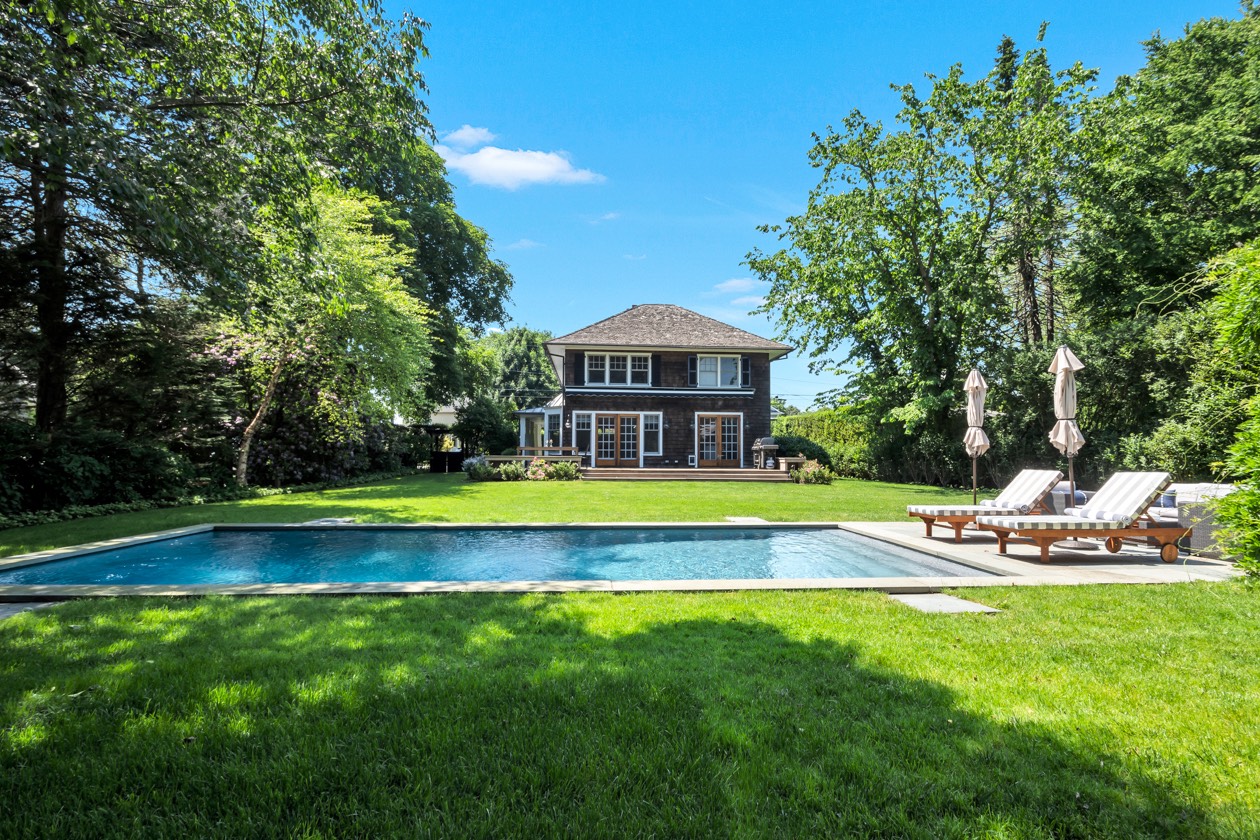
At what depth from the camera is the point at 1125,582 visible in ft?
19.6

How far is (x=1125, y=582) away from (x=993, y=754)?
5.06m

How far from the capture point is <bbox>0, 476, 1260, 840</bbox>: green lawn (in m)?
2.06

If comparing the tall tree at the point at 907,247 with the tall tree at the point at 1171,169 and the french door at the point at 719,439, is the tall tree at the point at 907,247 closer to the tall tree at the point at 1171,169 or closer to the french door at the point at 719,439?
the tall tree at the point at 1171,169

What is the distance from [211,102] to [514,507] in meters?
8.48

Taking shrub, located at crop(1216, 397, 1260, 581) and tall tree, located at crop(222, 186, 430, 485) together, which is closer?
shrub, located at crop(1216, 397, 1260, 581)

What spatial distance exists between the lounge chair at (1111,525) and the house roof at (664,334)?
60.5ft

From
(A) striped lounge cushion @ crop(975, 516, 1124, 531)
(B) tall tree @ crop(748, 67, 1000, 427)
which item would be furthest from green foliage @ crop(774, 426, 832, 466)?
(A) striped lounge cushion @ crop(975, 516, 1124, 531)

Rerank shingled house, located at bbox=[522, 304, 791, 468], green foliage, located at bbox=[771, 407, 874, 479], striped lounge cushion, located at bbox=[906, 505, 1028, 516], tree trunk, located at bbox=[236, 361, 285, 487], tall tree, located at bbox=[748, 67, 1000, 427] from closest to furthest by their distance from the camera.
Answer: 1. striped lounge cushion, located at bbox=[906, 505, 1028, 516]
2. tree trunk, located at bbox=[236, 361, 285, 487]
3. tall tree, located at bbox=[748, 67, 1000, 427]
4. green foliage, located at bbox=[771, 407, 874, 479]
5. shingled house, located at bbox=[522, 304, 791, 468]

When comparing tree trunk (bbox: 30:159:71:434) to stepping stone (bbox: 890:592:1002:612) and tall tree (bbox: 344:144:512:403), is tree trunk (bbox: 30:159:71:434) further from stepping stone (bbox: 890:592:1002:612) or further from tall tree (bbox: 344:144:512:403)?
stepping stone (bbox: 890:592:1002:612)

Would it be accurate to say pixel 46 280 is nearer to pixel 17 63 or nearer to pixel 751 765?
pixel 17 63

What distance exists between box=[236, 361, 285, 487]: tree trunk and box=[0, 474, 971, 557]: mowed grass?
1.76 metres

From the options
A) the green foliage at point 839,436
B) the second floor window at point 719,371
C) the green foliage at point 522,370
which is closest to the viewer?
the green foliage at point 839,436

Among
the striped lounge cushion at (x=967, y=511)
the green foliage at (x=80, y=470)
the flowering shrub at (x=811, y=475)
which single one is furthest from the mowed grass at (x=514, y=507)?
the flowering shrub at (x=811, y=475)

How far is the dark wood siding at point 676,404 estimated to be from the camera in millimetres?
25812
